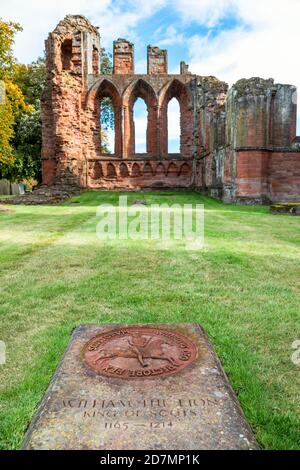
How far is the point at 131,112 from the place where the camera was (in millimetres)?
27641

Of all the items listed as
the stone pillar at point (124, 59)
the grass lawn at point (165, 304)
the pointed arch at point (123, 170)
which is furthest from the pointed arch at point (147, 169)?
the grass lawn at point (165, 304)

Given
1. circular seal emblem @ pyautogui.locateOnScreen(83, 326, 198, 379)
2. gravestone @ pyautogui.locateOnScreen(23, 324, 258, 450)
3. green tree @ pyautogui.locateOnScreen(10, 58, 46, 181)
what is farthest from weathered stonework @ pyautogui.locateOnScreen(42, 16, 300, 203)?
gravestone @ pyautogui.locateOnScreen(23, 324, 258, 450)

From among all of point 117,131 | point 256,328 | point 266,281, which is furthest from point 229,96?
point 256,328

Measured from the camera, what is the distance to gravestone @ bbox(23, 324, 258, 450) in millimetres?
1938

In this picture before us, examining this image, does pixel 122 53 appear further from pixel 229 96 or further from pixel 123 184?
pixel 229 96

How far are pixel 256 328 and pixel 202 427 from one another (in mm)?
1810

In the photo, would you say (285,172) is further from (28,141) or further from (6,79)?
(28,141)

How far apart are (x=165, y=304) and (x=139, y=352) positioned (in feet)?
4.80

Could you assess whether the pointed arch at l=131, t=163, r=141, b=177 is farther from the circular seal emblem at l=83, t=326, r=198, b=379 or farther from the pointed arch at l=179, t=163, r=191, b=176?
the circular seal emblem at l=83, t=326, r=198, b=379

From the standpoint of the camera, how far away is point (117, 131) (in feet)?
89.7

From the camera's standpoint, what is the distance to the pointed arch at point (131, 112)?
27125 millimetres

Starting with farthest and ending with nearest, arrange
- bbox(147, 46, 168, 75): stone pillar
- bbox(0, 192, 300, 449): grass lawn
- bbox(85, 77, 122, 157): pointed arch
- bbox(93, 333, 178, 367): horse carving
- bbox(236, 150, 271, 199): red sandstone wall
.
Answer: bbox(147, 46, 168, 75): stone pillar
bbox(85, 77, 122, 157): pointed arch
bbox(236, 150, 271, 199): red sandstone wall
bbox(93, 333, 178, 367): horse carving
bbox(0, 192, 300, 449): grass lawn

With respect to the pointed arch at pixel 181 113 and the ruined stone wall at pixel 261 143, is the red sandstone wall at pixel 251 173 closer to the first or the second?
the ruined stone wall at pixel 261 143

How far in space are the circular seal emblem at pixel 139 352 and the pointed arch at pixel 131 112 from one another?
2472 cm
